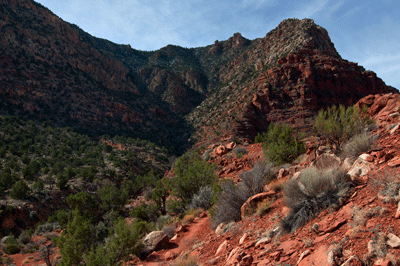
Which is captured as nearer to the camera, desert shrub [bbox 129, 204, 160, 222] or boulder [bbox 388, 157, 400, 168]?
boulder [bbox 388, 157, 400, 168]

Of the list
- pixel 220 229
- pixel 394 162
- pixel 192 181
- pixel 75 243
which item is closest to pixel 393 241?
pixel 394 162

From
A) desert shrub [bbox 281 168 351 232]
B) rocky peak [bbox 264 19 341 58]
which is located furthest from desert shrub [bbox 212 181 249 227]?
rocky peak [bbox 264 19 341 58]

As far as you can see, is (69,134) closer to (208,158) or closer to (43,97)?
(43,97)

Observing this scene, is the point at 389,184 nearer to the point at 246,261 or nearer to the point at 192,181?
the point at 246,261

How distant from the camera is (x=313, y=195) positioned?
4.82m

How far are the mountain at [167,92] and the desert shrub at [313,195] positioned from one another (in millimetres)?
38916

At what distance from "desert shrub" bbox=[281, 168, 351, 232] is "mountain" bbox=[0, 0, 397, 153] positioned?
3892cm

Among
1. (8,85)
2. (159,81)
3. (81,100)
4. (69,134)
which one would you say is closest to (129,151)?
(69,134)

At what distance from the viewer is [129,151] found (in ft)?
144

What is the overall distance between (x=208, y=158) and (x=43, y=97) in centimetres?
4660

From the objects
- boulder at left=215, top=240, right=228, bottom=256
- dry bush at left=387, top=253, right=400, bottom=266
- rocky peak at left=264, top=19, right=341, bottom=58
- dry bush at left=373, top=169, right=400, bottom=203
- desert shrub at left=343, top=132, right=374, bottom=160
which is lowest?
boulder at left=215, top=240, right=228, bottom=256

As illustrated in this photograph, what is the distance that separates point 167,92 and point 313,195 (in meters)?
83.7

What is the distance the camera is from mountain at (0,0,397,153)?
155 feet

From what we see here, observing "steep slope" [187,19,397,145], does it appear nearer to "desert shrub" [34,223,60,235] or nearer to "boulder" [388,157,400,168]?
"desert shrub" [34,223,60,235]
